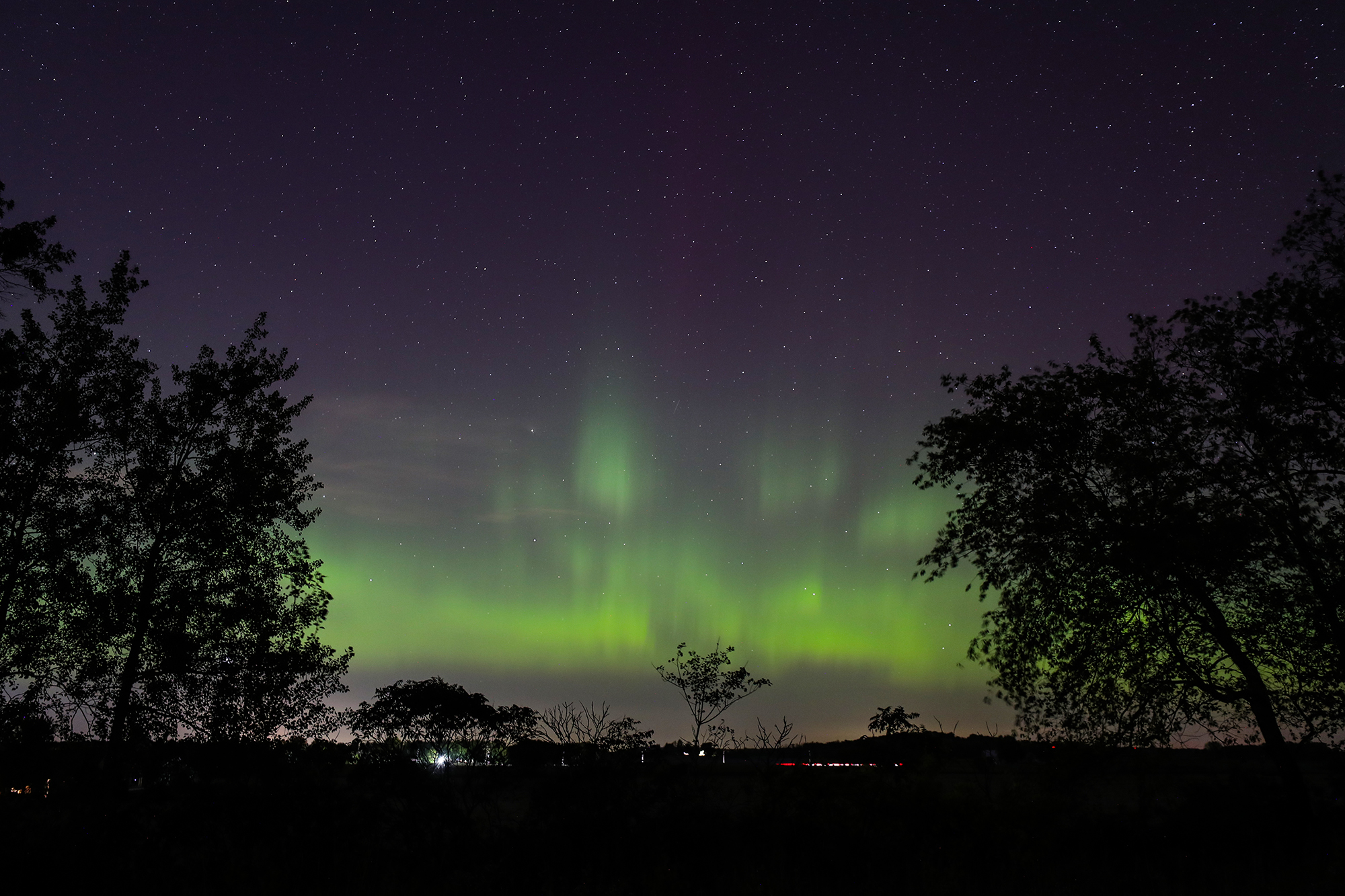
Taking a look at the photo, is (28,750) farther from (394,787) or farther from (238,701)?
(238,701)

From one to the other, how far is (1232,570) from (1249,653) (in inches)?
84.6

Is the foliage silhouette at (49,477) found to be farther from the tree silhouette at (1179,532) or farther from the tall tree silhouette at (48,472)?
the tree silhouette at (1179,532)

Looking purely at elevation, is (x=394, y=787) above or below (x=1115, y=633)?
below

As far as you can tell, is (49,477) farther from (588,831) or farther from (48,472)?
(588,831)

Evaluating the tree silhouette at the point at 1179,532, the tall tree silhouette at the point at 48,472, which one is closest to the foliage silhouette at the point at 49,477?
the tall tree silhouette at the point at 48,472

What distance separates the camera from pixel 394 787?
14.2m

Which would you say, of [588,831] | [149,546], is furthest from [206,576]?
Answer: [588,831]

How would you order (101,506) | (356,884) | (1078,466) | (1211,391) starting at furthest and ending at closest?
(101,506)
(1078,466)
(1211,391)
(356,884)

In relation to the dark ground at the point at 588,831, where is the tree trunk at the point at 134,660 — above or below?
above

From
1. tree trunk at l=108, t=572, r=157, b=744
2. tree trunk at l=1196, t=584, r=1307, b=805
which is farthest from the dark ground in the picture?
tree trunk at l=108, t=572, r=157, b=744

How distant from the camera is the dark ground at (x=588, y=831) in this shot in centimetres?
1183

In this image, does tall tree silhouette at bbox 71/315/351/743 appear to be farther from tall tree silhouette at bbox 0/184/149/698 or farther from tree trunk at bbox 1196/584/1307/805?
tree trunk at bbox 1196/584/1307/805

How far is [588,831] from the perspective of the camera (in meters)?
13.8

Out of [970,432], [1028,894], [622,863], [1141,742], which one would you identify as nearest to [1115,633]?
[1141,742]
